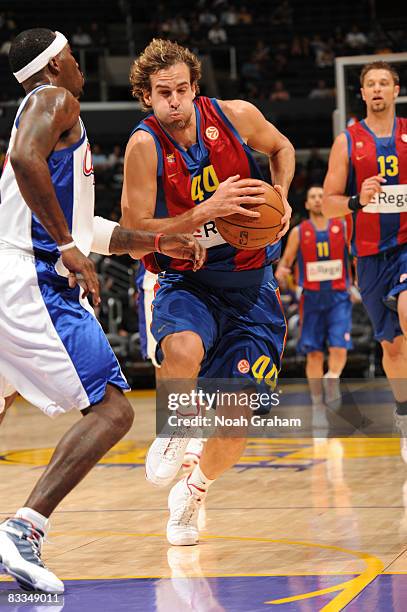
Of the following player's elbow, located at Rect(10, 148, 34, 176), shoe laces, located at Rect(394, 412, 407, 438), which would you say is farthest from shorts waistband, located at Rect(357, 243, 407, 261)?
player's elbow, located at Rect(10, 148, 34, 176)

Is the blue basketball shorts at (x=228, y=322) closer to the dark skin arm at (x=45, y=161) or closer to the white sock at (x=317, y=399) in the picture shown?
the dark skin arm at (x=45, y=161)

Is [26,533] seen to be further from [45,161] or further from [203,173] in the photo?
[203,173]

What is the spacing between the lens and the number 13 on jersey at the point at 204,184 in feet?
15.6

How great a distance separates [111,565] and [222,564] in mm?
442

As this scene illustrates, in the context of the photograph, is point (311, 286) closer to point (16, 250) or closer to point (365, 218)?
point (365, 218)

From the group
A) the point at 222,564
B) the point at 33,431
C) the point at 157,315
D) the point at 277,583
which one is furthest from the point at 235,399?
the point at 33,431

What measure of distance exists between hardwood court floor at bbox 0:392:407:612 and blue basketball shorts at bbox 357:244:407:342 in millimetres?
915

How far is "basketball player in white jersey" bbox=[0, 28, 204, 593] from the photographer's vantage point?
138 inches

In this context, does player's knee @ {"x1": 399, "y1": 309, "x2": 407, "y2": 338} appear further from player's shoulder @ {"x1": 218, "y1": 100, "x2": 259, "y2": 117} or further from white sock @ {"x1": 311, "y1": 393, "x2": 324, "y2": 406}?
white sock @ {"x1": 311, "y1": 393, "x2": 324, "y2": 406}

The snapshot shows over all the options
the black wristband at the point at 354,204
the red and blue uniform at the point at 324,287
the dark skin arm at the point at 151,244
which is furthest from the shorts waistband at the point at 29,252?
the red and blue uniform at the point at 324,287

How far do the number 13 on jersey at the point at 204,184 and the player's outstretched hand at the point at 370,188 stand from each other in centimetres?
164

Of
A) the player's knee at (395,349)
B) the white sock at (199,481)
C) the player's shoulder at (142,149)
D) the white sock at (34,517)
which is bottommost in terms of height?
the player's knee at (395,349)

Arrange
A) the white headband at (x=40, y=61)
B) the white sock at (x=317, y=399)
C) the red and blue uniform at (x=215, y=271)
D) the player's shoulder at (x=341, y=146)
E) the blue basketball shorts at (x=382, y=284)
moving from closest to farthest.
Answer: the white headband at (x=40, y=61)
the red and blue uniform at (x=215, y=271)
the blue basketball shorts at (x=382, y=284)
the player's shoulder at (x=341, y=146)
the white sock at (x=317, y=399)

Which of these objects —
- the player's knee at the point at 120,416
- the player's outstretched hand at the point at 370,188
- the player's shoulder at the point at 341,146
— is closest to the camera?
the player's knee at the point at 120,416
